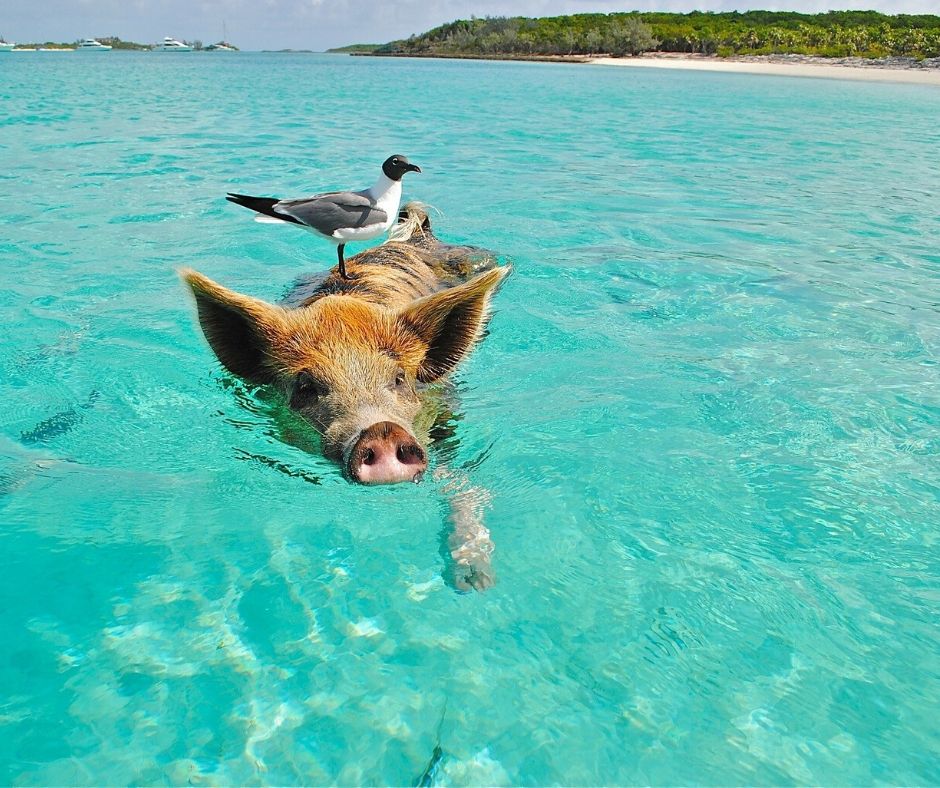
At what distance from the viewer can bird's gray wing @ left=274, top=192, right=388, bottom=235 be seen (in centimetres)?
627

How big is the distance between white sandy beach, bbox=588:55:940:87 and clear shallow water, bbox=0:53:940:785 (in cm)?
7008

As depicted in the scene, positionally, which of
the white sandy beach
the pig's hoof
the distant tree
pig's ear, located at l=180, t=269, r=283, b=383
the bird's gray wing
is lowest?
the pig's hoof

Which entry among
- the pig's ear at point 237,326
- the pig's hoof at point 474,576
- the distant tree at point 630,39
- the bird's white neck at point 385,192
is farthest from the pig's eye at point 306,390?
the distant tree at point 630,39

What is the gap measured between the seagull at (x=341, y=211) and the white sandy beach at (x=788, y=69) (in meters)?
71.5

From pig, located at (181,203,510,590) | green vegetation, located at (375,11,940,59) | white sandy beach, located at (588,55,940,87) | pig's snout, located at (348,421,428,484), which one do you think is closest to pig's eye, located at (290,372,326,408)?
pig, located at (181,203,510,590)

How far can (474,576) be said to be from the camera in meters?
4.02

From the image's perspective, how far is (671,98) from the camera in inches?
1784

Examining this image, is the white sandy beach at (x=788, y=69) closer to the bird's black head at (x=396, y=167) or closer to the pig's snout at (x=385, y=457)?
the bird's black head at (x=396, y=167)

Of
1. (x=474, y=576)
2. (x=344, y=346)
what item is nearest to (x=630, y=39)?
(x=344, y=346)

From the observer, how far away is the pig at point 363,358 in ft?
13.9

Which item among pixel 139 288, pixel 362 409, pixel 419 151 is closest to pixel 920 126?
pixel 419 151

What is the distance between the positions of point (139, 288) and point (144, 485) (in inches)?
188

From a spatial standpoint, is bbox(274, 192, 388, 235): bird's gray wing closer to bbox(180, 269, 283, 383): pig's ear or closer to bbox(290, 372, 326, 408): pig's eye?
bbox(180, 269, 283, 383): pig's ear

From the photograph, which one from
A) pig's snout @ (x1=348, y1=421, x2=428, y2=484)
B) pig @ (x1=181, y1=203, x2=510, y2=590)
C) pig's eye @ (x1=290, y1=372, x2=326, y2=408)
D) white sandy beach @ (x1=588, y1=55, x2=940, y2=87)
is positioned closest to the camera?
pig's snout @ (x1=348, y1=421, x2=428, y2=484)
